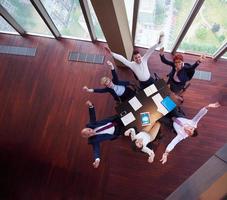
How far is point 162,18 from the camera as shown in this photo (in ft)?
16.0

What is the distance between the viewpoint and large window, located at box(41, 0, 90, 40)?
206 inches

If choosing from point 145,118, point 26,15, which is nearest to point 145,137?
point 145,118

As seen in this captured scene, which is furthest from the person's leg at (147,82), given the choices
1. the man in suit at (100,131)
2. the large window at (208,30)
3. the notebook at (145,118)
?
the large window at (208,30)

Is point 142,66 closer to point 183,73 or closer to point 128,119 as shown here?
point 183,73

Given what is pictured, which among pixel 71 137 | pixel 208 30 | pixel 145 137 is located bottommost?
pixel 71 137

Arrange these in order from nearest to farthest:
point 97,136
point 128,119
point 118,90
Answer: point 97,136 → point 128,119 → point 118,90

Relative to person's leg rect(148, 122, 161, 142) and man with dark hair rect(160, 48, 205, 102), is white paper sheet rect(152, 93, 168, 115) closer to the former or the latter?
person's leg rect(148, 122, 161, 142)

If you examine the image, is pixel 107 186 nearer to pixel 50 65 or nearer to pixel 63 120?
pixel 63 120

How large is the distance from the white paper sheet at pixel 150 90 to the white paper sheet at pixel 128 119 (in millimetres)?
421

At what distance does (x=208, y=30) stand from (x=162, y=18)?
0.81 m

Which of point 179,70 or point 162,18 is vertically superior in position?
point 162,18

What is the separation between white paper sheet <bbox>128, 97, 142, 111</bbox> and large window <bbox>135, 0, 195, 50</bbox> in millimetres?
1469

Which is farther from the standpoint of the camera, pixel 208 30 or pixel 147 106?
pixel 208 30

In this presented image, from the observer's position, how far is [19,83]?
250 inches
